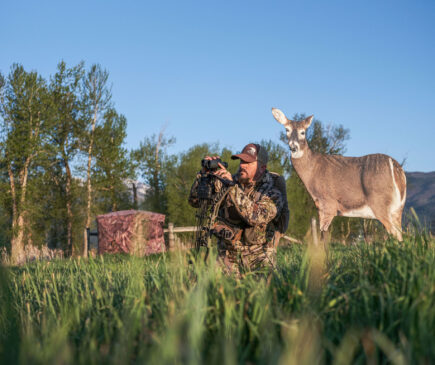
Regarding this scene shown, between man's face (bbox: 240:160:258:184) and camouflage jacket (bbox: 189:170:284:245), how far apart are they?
0.40ft

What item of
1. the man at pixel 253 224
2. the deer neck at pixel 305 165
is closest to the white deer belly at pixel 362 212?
the deer neck at pixel 305 165

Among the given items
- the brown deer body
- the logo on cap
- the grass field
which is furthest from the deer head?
the grass field

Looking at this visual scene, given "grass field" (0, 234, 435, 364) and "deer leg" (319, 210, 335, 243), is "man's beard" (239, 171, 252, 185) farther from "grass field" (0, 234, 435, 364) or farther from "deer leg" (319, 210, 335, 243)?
"deer leg" (319, 210, 335, 243)

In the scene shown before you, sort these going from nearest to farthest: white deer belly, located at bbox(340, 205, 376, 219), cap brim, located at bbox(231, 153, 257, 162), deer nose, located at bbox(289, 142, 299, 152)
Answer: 1. cap brim, located at bbox(231, 153, 257, 162)
2. white deer belly, located at bbox(340, 205, 376, 219)
3. deer nose, located at bbox(289, 142, 299, 152)

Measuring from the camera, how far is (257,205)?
449 centimetres

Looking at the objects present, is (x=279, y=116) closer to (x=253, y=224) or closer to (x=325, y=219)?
(x=325, y=219)

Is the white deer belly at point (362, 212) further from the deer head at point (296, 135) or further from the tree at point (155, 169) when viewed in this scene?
the tree at point (155, 169)

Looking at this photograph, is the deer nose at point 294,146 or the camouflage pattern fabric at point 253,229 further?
the deer nose at point 294,146

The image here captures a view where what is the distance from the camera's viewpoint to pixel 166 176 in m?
35.4

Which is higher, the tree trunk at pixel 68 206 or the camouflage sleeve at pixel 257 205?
the tree trunk at pixel 68 206

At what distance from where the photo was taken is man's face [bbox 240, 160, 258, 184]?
15.5ft

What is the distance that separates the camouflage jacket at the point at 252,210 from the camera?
4332 mm

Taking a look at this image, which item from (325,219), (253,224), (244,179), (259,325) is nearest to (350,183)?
(325,219)

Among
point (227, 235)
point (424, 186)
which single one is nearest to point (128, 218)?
point (227, 235)
